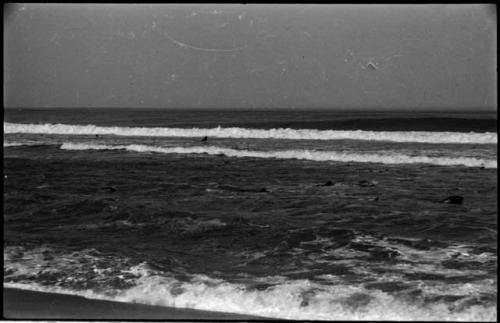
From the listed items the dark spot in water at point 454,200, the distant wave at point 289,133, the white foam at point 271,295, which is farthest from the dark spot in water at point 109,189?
the distant wave at point 289,133

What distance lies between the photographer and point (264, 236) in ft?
18.0

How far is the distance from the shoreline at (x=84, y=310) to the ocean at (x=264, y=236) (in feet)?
0.30

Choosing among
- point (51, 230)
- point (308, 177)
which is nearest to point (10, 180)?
point (51, 230)

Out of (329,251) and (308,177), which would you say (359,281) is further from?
(308,177)

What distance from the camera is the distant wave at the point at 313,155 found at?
13.1 meters

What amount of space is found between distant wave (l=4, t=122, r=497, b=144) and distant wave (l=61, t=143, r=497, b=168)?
4.43 meters

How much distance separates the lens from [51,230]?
19.3 feet

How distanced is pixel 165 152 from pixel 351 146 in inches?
208

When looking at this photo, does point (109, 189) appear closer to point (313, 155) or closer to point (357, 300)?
point (357, 300)

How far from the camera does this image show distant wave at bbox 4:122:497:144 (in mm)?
18578

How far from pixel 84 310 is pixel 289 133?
17162 mm

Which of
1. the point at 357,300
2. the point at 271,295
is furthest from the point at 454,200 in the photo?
the point at 271,295

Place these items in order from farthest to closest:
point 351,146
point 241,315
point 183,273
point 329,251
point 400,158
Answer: point 351,146, point 400,158, point 329,251, point 183,273, point 241,315

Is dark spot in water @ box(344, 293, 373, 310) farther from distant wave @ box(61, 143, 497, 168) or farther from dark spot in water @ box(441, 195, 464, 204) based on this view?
distant wave @ box(61, 143, 497, 168)
